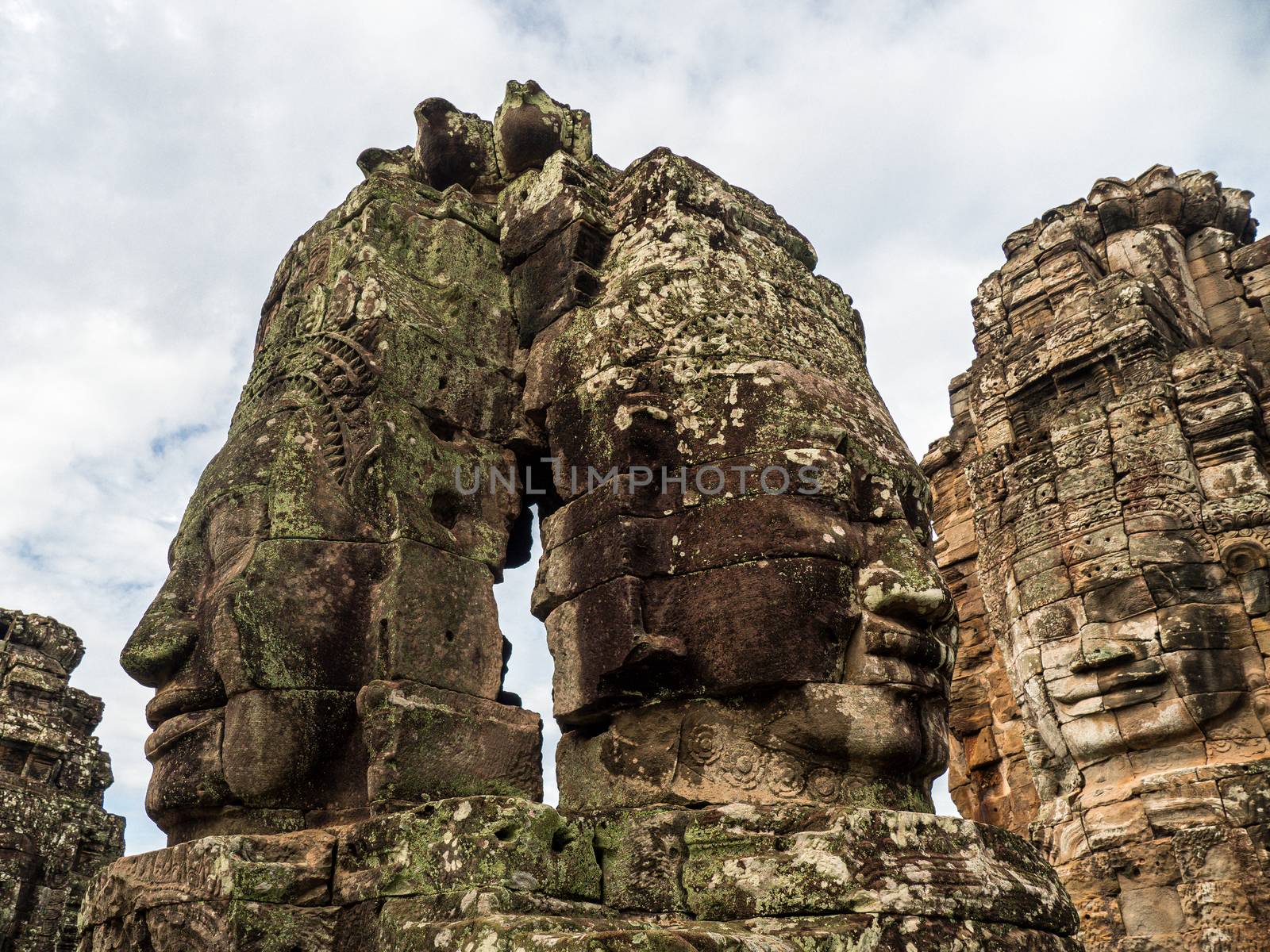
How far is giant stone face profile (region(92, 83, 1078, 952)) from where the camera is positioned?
3.29m

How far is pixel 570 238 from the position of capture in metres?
4.98

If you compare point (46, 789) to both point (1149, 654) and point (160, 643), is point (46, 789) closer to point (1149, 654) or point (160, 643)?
point (160, 643)

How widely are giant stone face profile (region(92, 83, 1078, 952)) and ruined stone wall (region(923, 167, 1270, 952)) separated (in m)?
5.24

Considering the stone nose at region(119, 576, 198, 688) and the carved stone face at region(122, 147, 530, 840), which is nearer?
the carved stone face at region(122, 147, 530, 840)

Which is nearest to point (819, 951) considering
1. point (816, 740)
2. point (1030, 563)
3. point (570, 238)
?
point (816, 740)

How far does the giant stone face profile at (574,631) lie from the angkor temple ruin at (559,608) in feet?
0.04

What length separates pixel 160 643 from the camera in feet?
13.5

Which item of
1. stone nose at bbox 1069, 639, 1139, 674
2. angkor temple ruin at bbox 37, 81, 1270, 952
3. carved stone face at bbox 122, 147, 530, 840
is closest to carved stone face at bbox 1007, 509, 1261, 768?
stone nose at bbox 1069, 639, 1139, 674

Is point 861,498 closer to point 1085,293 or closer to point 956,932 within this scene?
point 956,932

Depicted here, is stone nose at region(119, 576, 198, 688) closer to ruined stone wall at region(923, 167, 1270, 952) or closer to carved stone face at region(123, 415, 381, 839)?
carved stone face at region(123, 415, 381, 839)

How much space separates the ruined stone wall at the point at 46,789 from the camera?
10617mm

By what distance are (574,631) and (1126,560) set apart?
6.60m

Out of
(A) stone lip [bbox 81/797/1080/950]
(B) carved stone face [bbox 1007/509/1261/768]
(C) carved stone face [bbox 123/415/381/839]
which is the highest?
(B) carved stone face [bbox 1007/509/1261/768]

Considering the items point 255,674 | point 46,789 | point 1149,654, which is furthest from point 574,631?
point 46,789
